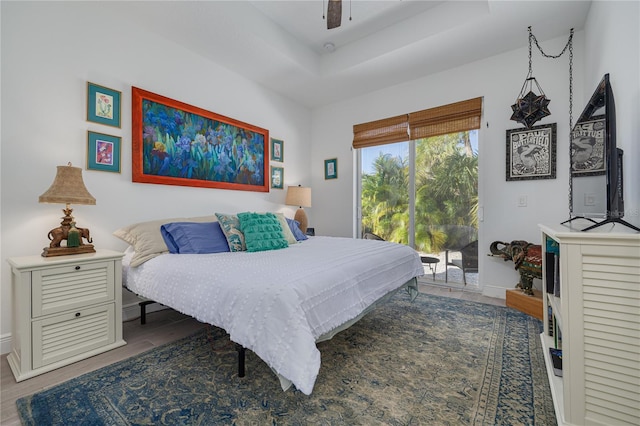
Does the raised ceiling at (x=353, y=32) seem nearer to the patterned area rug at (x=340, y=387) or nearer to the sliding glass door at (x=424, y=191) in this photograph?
the sliding glass door at (x=424, y=191)

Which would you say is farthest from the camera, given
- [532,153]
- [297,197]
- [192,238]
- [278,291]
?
[297,197]

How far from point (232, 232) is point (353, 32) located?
8.81ft

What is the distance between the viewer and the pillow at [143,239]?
7.30ft

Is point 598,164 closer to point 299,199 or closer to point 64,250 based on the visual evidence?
point 299,199

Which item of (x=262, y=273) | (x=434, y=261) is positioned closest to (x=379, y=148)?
(x=434, y=261)

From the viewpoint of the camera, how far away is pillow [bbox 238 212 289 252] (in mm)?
2453

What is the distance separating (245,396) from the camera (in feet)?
4.77

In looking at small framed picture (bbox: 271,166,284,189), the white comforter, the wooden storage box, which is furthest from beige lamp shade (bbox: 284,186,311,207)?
the wooden storage box

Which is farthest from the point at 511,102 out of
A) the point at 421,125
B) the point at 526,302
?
the point at 526,302

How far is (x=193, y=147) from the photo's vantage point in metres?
3.07

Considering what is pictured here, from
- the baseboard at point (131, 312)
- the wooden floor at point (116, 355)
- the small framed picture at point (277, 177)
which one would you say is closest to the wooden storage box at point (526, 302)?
the wooden floor at point (116, 355)

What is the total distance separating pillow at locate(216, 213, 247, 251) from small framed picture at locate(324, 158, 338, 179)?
229cm

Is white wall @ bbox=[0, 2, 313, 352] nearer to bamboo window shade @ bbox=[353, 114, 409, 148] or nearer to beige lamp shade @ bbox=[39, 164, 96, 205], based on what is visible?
beige lamp shade @ bbox=[39, 164, 96, 205]

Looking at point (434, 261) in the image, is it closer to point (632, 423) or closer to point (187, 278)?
point (632, 423)
